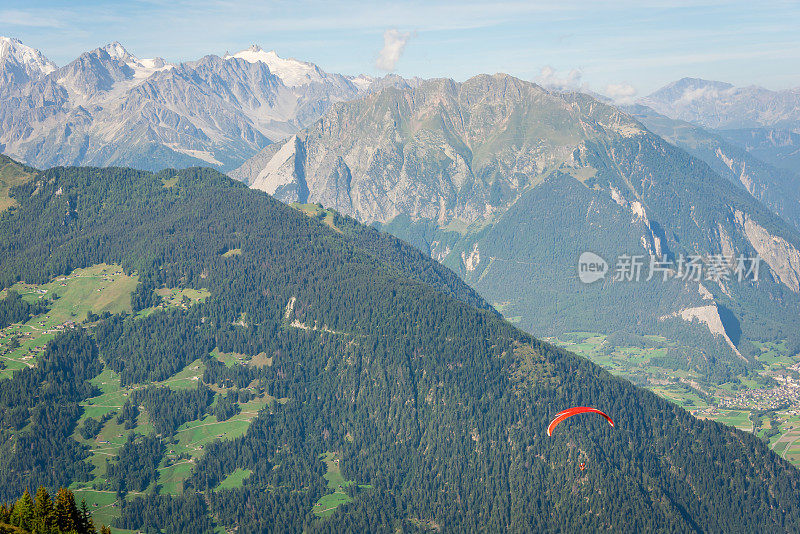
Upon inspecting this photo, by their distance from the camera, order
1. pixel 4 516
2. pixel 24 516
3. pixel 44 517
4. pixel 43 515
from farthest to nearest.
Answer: pixel 4 516 < pixel 24 516 < pixel 43 515 < pixel 44 517

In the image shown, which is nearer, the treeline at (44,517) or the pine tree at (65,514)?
the treeline at (44,517)

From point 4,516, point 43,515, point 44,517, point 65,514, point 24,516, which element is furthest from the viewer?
point 4,516

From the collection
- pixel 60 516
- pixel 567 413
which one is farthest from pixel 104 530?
pixel 567 413

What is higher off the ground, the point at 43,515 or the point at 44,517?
the point at 43,515

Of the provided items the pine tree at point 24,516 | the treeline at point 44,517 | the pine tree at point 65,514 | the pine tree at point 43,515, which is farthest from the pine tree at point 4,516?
the pine tree at point 65,514

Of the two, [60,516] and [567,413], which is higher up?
[567,413]

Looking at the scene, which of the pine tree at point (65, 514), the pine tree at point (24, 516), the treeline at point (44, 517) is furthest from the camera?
the pine tree at point (65, 514)

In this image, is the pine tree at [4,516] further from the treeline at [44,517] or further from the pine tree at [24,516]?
the pine tree at [24,516]

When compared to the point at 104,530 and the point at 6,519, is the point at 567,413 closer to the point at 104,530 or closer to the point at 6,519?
the point at 104,530

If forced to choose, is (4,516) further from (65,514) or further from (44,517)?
(65,514)

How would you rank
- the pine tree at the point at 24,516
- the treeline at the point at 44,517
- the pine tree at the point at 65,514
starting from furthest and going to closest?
the pine tree at the point at 65,514 < the pine tree at the point at 24,516 < the treeline at the point at 44,517

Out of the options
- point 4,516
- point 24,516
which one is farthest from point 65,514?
point 4,516
